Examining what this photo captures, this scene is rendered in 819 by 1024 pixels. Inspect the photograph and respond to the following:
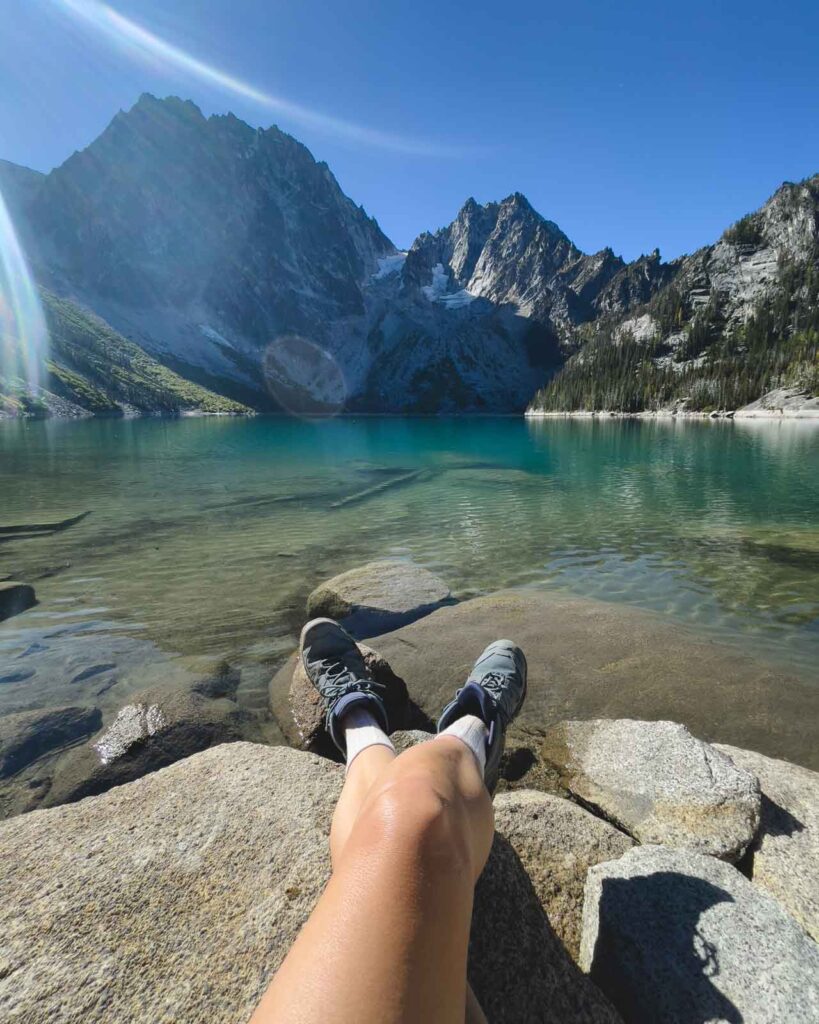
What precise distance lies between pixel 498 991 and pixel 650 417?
160 metres

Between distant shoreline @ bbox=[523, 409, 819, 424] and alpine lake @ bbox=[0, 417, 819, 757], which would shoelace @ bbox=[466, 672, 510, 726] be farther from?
distant shoreline @ bbox=[523, 409, 819, 424]

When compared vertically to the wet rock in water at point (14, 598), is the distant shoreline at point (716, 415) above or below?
above

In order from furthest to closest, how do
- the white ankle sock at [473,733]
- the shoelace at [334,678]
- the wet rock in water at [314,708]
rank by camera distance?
the wet rock in water at [314,708] < the shoelace at [334,678] < the white ankle sock at [473,733]

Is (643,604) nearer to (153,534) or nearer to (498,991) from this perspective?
(498,991)

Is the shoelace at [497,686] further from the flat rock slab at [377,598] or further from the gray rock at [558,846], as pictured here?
the flat rock slab at [377,598]

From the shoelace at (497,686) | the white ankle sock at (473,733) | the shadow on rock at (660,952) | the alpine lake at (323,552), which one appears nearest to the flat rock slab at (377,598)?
the alpine lake at (323,552)

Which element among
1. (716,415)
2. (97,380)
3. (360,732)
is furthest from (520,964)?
(97,380)

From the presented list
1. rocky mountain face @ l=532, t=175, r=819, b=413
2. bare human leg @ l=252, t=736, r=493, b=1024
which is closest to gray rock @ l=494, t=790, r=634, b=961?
bare human leg @ l=252, t=736, r=493, b=1024

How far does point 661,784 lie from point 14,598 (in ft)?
44.0

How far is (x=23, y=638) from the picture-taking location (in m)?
9.66

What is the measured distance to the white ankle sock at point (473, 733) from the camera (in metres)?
3.64

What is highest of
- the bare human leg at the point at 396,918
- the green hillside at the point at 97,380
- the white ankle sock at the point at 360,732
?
the green hillside at the point at 97,380

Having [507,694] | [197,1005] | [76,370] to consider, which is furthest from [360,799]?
[76,370]

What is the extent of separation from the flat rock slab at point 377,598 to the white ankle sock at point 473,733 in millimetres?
6148
